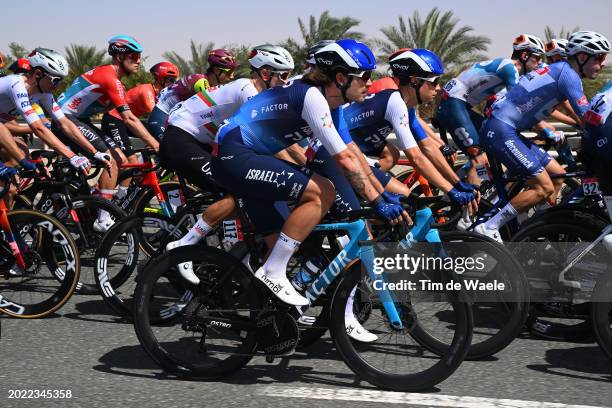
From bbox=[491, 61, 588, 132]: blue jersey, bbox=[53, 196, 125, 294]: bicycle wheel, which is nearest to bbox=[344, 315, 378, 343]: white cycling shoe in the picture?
bbox=[491, 61, 588, 132]: blue jersey

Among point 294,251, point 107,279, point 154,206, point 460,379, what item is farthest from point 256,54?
point 460,379

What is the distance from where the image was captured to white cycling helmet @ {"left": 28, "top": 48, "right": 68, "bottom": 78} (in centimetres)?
812

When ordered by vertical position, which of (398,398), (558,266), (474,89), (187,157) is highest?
(474,89)

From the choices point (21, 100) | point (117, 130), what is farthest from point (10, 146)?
point (117, 130)

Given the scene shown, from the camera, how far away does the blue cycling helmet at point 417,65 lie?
22.1 ft

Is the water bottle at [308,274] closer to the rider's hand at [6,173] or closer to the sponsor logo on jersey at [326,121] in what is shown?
the sponsor logo on jersey at [326,121]

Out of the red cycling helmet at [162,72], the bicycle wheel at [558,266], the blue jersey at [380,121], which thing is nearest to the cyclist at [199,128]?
the blue jersey at [380,121]

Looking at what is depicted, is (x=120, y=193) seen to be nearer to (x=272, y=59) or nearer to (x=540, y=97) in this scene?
(x=272, y=59)

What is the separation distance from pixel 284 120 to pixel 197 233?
1.29 meters

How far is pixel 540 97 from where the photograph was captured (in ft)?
23.5

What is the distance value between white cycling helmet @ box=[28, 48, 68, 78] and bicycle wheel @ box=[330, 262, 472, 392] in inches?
172

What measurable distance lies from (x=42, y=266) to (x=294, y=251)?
276 centimetres

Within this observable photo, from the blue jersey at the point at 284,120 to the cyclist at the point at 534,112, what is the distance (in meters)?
2.38

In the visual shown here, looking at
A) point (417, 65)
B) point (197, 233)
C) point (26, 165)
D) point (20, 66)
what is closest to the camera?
point (197, 233)
